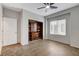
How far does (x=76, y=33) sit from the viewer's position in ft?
14.5

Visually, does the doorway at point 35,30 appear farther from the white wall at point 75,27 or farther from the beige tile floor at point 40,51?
the white wall at point 75,27

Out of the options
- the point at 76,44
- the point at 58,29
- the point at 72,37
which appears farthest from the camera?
the point at 58,29

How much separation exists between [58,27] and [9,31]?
4058 millimetres

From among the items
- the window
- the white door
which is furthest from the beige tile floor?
the window

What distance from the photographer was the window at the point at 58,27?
581 centimetres

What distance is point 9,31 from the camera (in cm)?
486

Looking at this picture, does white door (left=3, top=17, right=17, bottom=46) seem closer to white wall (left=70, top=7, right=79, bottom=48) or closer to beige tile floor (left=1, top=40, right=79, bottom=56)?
beige tile floor (left=1, top=40, right=79, bottom=56)

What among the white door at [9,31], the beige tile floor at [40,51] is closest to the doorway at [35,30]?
the white door at [9,31]

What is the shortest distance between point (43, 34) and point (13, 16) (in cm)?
376

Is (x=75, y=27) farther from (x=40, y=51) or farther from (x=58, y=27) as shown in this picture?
(x=40, y=51)

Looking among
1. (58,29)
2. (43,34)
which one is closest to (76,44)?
(58,29)

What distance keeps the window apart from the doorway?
139cm

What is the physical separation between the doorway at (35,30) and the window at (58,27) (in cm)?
139

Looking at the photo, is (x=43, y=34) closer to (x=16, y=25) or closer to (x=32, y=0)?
(x=16, y=25)
